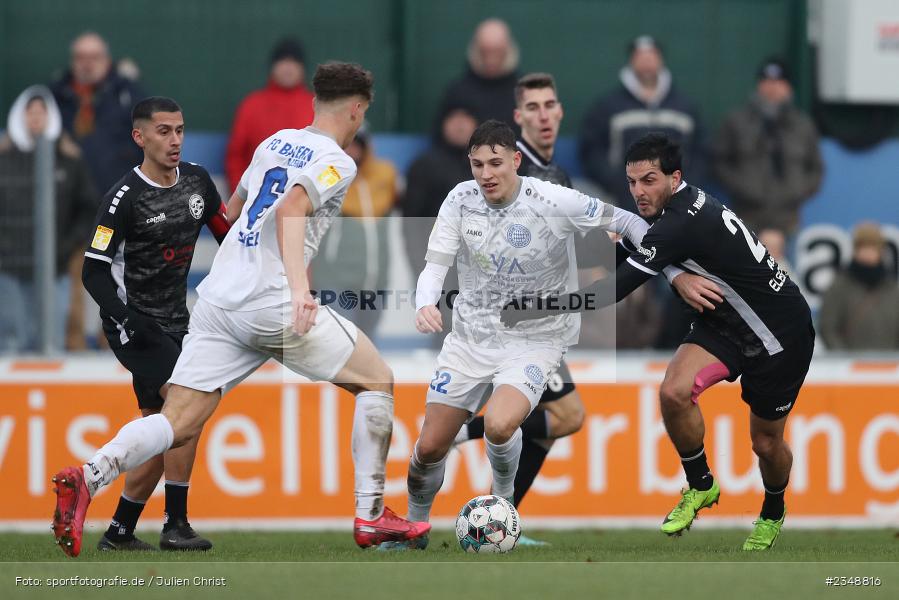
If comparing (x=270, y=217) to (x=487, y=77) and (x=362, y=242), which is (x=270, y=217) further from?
(x=487, y=77)

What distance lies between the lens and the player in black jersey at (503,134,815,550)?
830 centimetres

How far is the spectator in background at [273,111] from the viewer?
41.0 ft

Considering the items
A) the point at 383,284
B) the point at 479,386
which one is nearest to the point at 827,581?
the point at 479,386

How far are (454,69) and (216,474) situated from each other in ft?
15.8

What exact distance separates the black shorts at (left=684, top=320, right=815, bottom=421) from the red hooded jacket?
16.2 feet

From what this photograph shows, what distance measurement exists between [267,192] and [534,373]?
1721 mm

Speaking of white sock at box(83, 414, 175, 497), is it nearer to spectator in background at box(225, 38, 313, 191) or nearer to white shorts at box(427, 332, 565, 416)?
white shorts at box(427, 332, 565, 416)

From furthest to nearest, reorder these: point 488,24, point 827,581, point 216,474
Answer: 1. point 488,24
2. point 216,474
3. point 827,581

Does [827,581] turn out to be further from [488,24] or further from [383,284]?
[488,24]

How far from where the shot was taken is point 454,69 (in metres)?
14.1

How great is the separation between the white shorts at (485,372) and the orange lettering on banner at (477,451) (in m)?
2.68

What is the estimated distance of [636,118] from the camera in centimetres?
1302

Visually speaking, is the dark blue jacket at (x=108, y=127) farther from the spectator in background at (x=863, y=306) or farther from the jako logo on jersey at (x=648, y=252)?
the spectator in background at (x=863, y=306)

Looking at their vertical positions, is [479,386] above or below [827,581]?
above
